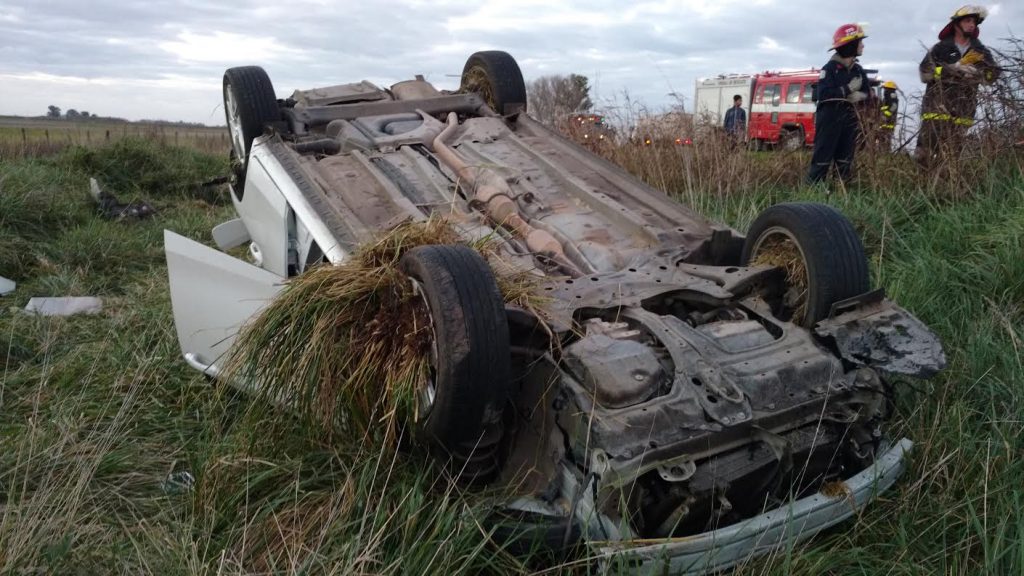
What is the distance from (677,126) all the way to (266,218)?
3.99 m

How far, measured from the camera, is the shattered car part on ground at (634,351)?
233cm

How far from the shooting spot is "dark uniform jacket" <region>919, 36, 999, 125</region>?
5.51 meters

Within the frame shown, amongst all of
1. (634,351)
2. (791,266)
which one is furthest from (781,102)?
(634,351)

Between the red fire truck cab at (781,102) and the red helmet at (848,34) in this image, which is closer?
the red helmet at (848,34)

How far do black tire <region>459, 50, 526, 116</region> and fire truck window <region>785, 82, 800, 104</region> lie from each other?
14.9 metres

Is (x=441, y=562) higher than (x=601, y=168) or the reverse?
the reverse

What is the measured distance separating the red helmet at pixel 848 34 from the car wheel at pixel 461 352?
5058 millimetres

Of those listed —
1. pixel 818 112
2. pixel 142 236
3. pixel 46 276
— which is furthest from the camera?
pixel 142 236

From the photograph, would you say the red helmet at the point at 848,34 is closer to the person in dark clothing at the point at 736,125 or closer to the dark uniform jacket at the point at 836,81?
the dark uniform jacket at the point at 836,81

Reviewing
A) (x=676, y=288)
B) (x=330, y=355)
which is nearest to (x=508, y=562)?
(x=330, y=355)

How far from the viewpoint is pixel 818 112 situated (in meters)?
6.48

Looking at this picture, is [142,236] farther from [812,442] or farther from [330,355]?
[812,442]

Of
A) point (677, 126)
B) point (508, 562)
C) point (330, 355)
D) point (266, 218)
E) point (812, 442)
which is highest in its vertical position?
point (677, 126)

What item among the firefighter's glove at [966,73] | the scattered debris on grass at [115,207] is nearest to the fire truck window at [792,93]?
the firefighter's glove at [966,73]
